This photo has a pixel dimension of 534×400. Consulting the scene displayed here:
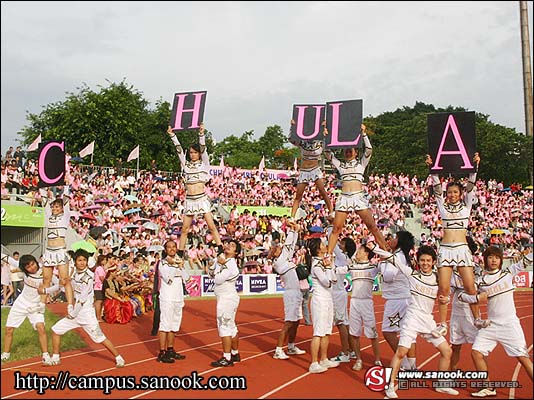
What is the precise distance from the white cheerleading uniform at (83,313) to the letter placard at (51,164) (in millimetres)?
1438

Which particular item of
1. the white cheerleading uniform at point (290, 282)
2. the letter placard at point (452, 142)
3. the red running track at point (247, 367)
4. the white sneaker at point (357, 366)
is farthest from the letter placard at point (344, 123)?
the red running track at point (247, 367)

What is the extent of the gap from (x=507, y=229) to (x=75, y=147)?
23.5 metres

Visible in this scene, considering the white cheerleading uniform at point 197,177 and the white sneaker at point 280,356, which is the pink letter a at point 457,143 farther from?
the white cheerleading uniform at point 197,177

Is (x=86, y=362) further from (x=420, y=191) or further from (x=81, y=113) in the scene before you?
(x=81, y=113)

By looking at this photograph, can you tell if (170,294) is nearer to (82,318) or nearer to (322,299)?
(82,318)

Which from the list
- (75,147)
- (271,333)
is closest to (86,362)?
(271,333)

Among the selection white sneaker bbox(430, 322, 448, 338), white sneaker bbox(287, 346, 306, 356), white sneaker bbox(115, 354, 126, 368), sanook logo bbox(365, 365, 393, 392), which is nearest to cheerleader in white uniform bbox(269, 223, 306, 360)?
white sneaker bbox(287, 346, 306, 356)

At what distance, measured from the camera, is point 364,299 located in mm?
8219

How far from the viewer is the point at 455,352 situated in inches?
308

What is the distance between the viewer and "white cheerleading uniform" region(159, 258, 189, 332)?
28.4 feet

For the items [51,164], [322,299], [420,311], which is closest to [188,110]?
[51,164]

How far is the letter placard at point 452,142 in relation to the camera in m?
8.27

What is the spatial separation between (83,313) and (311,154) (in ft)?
15.5

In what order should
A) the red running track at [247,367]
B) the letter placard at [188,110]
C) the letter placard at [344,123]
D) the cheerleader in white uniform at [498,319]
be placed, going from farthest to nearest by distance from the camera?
the letter placard at [188,110] → the letter placard at [344,123] → the red running track at [247,367] → the cheerleader in white uniform at [498,319]
